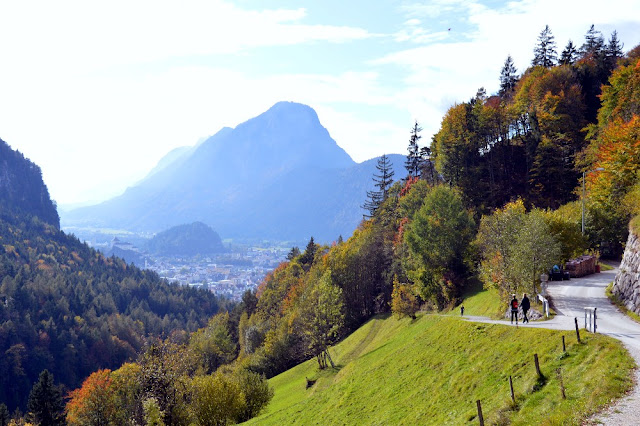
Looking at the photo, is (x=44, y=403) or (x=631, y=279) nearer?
(x=631, y=279)

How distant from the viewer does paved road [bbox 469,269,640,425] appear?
14933 millimetres

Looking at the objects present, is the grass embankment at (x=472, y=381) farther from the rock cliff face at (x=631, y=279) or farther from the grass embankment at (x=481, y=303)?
the rock cliff face at (x=631, y=279)

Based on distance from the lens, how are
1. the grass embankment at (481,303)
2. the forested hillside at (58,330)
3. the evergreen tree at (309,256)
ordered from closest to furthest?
the grass embankment at (481,303), the evergreen tree at (309,256), the forested hillside at (58,330)

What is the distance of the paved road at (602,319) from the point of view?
1493cm

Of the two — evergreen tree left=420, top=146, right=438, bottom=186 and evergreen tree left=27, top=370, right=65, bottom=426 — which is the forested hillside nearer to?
evergreen tree left=27, top=370, right=65, bottom=426

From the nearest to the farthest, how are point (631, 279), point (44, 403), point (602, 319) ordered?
point (602, 319) → point (631, 279) → point (44, 403)

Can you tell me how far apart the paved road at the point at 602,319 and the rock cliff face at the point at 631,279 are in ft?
3.37

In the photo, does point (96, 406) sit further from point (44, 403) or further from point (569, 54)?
point (569, 54)

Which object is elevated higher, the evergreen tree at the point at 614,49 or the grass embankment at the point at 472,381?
the evergreen tree at the point at 614,49

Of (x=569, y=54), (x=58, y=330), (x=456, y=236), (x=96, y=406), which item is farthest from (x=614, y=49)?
(x=58, y=330)

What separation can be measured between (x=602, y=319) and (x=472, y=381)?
1012cm

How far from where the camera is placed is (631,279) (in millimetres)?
30500

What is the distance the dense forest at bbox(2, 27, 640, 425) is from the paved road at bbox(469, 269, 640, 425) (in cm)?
336

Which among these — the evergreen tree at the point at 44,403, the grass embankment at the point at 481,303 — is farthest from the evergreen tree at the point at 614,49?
the evergreen tree at the point at 44,403
